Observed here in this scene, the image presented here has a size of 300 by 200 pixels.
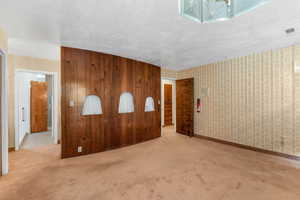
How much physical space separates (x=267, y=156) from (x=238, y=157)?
28.1 inches

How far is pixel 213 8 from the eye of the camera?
1854 mm

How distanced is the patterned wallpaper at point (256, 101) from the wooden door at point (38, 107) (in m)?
6.38

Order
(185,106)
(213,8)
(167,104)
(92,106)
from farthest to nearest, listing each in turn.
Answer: (167,104) < (185,106) < (92,106) < (213,8)

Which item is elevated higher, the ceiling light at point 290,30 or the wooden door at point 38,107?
the ceiling light at point 290,30

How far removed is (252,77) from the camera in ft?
11.9

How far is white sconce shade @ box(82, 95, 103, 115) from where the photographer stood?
3388 mm

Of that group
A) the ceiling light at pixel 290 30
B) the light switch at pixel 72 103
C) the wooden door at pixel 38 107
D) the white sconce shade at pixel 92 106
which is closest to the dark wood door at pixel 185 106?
the ceiling light at pixel 290 30

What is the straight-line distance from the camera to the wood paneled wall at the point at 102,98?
124 inches

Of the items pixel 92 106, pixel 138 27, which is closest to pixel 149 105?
pixel 92 106

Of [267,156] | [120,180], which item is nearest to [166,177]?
[120,180]

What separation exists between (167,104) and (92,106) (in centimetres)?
428

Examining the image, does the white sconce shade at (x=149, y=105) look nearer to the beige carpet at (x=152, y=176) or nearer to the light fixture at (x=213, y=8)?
the beige carpet at (x=152, y=176)

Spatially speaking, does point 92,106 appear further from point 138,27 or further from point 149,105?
point 138,27

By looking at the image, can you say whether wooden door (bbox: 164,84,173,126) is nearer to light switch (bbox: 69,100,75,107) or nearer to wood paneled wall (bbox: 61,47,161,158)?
wood paneled wall (bbox: 61,47,161,158)
